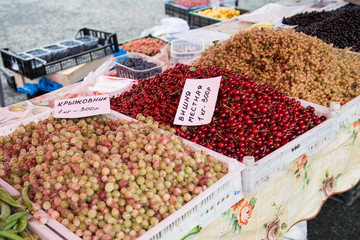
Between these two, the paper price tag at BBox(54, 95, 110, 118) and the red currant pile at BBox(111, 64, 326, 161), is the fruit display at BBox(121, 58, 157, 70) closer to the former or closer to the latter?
the red currant pile at BBox(111, 64, 326, 161)

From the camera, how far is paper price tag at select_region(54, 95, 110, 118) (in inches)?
66.6

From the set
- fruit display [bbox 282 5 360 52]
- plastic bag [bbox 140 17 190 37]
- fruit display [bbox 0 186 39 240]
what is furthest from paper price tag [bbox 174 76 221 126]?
plastic bag [bbox 140 17 190 37]

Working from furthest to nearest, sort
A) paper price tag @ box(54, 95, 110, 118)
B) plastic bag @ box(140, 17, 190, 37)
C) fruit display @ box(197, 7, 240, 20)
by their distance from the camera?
fruit display @ box(197, 7, 240, 20) < plastic bag @ box(140, 17, 190, 37) < paper price tag @ box(54, 95, 110, 118)

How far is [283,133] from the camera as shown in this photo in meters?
1.52

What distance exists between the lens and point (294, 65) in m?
1.96

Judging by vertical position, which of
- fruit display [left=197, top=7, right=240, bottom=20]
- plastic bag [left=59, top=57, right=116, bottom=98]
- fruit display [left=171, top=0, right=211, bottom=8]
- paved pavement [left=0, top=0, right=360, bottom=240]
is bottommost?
paved pavement [left=0, top=0, right=360, bottom=240]

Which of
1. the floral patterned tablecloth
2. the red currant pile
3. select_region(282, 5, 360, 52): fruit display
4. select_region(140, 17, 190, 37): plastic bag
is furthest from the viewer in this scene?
select_region(140, 17, 190, 37): plastic bag

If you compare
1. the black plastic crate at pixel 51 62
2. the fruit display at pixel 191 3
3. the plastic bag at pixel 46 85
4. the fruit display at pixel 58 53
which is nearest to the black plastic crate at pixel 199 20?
the fruit display at pixel 191 3

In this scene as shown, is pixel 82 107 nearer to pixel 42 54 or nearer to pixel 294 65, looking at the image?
pixel 294 65

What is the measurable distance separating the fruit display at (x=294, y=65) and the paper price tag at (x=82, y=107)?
32.1 inches

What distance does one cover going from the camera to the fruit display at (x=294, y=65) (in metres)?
1.92

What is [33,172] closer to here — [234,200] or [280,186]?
[234,200]

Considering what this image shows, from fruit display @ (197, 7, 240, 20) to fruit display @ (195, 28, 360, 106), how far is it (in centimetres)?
288

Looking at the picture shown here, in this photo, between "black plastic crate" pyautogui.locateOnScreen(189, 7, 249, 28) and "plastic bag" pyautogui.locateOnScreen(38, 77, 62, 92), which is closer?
"plastic bag" pyautogui.locateOnScreen(38, 77, 62, 92)
